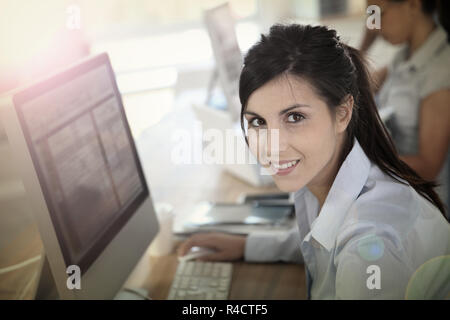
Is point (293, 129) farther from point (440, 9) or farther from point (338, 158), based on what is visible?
point (440, 9)

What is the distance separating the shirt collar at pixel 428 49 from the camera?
5.26ft

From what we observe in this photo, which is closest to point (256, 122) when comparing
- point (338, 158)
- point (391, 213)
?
point (338, 158)

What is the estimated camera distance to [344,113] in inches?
32.8

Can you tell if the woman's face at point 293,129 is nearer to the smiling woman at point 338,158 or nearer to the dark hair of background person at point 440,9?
the smiling woman at point 338,158

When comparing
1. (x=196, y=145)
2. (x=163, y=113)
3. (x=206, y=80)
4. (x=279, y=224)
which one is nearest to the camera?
(x=279, y=224)

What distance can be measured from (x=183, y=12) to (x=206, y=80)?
4.57 ft

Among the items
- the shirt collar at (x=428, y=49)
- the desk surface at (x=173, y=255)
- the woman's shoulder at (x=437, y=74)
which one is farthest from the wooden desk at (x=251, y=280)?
the shirt collar at (x=428, y=49)

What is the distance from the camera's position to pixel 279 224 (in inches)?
47.4

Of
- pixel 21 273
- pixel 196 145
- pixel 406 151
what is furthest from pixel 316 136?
pixel 196 145

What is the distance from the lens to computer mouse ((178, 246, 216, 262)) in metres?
1.13

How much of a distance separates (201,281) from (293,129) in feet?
1.44

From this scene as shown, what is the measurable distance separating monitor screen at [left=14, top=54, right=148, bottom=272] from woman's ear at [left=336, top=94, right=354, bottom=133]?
18.8 inches

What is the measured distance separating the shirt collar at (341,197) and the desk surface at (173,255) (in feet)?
0.73
